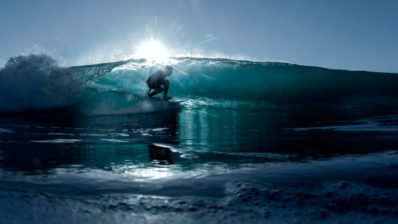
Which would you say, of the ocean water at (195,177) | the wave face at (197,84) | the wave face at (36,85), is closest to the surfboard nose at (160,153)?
the ocean water at (195,177)

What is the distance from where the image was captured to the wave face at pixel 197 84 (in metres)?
11.2

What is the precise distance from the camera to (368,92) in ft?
57.3

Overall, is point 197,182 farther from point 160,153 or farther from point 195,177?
point 160,153

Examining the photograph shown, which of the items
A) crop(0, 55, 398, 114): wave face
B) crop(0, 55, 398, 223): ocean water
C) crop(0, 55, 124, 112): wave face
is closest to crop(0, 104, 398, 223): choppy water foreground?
crop(0, 55, 398, 223): ocean water

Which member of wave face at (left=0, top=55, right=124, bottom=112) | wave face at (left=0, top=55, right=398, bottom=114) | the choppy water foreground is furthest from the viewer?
wave face at (left=0, top=55, right=398, bottom=114)

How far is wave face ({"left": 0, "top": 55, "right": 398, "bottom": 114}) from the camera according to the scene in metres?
11.2

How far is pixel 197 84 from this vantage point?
16516 millimetres

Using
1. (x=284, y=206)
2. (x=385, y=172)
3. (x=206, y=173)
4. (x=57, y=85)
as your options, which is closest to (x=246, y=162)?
(x=206, y=173)

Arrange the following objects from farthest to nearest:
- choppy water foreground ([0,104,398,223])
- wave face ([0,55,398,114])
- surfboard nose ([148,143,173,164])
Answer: wave face ([0,55,398,114]), surfboard nose ([148,143,173,164]), choppy water foreground ([0,104,398,223])

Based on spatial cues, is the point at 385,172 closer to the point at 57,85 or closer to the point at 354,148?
the point at 354,148

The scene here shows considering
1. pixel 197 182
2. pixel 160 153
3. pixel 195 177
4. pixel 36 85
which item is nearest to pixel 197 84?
pixel 36 85

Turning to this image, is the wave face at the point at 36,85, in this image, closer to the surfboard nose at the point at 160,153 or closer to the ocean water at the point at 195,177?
the ocean water at the point at 195,177

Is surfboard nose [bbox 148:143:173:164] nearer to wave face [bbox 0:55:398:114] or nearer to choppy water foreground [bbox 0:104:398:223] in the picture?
choppy water foreground [bbox 0:104:398:223]

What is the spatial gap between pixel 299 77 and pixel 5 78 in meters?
12.5
